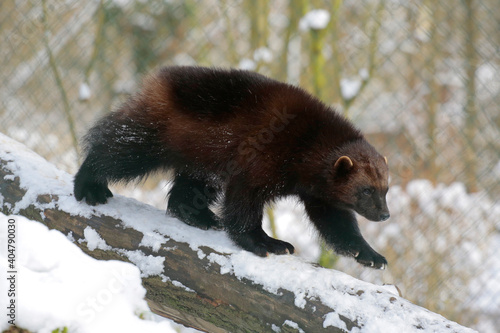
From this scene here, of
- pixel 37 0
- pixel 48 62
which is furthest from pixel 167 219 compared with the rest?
pixel 37 0

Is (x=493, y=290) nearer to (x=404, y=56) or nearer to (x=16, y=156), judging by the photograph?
(x=404, y=56)

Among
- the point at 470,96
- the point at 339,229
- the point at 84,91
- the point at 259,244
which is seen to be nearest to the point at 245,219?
the point at 259,244

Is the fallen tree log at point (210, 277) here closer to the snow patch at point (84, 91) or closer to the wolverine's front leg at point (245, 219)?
the wolverine's front leg at point (245, 219)

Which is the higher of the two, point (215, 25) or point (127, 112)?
point (215, 25)

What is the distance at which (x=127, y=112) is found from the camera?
252 centimetres

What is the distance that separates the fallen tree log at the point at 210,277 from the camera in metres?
1.79

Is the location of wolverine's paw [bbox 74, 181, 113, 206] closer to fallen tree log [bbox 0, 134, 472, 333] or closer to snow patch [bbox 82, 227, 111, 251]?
fallen tree log [bbox 0, 134, 472, 333]

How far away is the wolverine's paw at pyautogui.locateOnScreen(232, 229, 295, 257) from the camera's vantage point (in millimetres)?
2270

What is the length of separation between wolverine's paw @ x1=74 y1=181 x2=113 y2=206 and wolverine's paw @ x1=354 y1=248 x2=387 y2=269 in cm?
117

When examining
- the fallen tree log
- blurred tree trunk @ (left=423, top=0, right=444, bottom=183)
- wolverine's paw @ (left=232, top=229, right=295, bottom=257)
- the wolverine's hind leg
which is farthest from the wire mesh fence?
wolverine's paw @ (left=232, top=229, right=295, bottom=257)

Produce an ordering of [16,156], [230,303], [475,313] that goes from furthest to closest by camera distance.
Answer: [475,313] < [16,156] < [230,303]

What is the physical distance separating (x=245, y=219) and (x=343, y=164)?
485mm

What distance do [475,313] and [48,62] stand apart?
3.69 m

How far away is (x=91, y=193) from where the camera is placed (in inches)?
94.9
